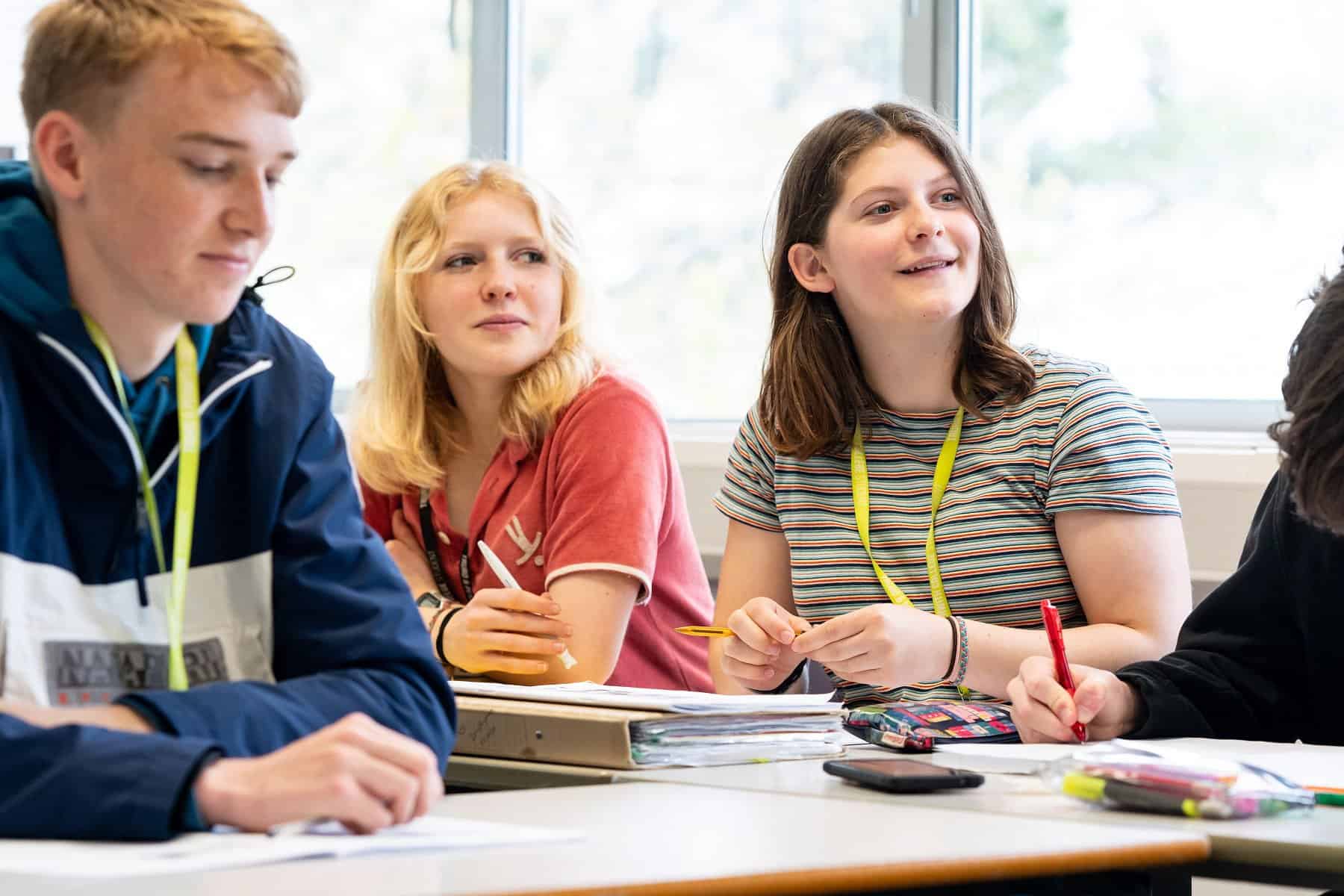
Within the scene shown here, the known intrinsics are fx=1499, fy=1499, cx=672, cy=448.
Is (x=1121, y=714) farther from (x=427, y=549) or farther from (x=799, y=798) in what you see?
(x=427, y=549)

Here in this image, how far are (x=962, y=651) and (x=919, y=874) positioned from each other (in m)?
0.94

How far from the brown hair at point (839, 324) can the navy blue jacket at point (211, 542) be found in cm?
89

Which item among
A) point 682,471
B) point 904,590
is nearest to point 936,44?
point 682,471

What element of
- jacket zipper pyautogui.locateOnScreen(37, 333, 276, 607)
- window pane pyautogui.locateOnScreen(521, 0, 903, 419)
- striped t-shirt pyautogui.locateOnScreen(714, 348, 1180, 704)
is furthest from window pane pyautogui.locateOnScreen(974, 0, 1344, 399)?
jacket zipper pyautogui.locateOnScreen(37, 333, 276, 607)

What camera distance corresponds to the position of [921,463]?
7.07ft

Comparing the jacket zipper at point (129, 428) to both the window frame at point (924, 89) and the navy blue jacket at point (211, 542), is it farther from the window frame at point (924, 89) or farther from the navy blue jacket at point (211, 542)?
the window frame at point (924, 89)

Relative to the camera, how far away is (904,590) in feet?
6.92

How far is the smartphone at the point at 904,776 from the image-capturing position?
4.27 ft

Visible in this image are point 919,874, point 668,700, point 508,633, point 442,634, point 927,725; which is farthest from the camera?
point 442,634

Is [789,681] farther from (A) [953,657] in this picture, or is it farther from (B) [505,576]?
(B) [505,576]

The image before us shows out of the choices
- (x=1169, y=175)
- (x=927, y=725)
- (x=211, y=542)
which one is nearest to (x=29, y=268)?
(x=211, y=542)

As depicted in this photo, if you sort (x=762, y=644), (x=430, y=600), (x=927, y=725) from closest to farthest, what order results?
(x=927, y=725), (x=762, y=644), (x=430, y=600)

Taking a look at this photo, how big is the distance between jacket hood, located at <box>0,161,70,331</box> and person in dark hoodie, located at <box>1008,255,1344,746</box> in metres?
1.05

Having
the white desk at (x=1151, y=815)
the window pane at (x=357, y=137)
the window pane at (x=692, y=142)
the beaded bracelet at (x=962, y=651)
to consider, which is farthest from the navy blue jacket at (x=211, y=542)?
the window pane at (x=357, y=137)
